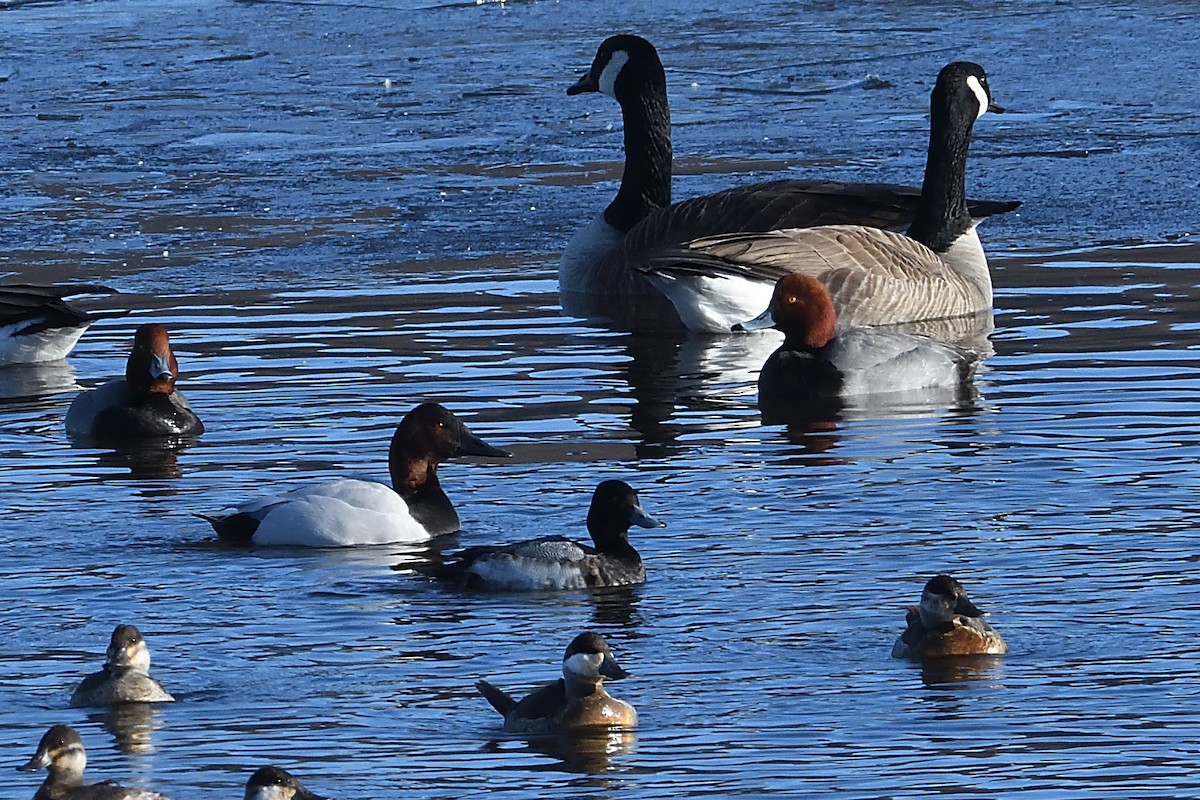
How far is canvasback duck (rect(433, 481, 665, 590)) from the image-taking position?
29.2 feet

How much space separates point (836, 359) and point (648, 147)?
14.8 ft

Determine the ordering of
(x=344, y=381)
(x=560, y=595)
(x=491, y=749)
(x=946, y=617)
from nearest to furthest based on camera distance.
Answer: (x=491, y=749) → (x=946, y=617) → (x=560, y=595) → (x=344, y=381)

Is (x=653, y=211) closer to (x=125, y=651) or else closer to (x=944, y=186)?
(x=944, y=186)

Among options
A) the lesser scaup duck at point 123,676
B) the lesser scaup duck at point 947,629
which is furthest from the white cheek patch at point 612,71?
the lesser scaup duck at point 123,676

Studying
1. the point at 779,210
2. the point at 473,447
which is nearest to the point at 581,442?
the point at 473,447

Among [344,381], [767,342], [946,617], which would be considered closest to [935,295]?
[767,342]

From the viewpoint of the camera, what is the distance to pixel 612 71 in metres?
17.5

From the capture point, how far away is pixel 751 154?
2067cm

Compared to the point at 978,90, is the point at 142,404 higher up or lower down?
lower down

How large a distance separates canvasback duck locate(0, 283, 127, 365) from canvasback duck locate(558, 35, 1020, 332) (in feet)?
10.8

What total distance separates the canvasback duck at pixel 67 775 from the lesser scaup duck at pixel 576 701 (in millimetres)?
1203

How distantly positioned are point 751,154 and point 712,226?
18.0ft

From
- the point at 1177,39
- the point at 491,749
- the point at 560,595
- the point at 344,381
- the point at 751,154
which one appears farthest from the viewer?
the point at 1177,39

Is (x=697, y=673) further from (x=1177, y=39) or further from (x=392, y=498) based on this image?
(x=1177, y=39)
